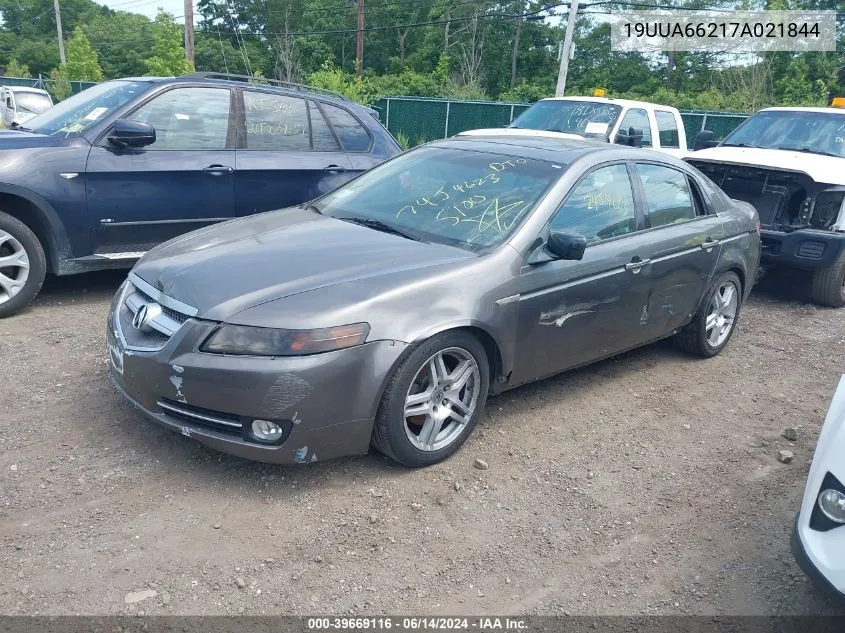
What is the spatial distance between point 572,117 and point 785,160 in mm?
3190

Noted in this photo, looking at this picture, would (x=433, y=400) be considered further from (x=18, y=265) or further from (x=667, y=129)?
(x=667, y=129)

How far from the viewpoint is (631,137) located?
363 inches

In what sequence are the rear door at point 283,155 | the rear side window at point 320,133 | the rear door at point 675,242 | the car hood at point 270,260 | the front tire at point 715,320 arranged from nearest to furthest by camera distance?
the car hood at point 270,260 → the rear door at point 675,242 → the front tire at point 715,320 → the rear door at point 283,155 → the rear side window at point 320,133

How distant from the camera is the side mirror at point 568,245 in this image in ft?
12.6

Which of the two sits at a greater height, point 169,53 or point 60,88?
point 169,53

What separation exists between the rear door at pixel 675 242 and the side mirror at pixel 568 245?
95cm

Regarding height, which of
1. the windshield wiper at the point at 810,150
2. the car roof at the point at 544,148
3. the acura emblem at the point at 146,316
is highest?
the car roof at the point at 544,148

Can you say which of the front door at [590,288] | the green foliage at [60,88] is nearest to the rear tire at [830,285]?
the front door at [590,288]

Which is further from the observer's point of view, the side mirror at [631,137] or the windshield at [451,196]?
the side mirror at [631,137]

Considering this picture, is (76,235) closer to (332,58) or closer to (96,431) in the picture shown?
(96,431)

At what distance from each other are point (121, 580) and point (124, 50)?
74593mm

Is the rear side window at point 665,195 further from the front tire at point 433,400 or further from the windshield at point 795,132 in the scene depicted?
the windshield at point 795,132

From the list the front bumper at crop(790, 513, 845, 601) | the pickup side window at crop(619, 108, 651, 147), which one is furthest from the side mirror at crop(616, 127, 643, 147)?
the front bumper at crop(790, 513, 845, 601)

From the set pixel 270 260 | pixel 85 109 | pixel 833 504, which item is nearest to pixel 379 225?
pixel 270 260
